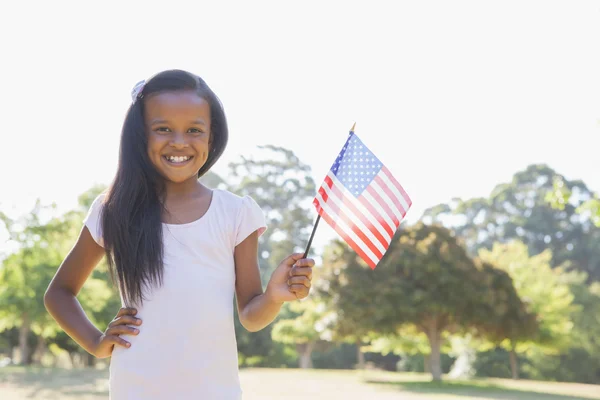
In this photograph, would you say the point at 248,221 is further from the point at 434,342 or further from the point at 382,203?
the point at 434,342

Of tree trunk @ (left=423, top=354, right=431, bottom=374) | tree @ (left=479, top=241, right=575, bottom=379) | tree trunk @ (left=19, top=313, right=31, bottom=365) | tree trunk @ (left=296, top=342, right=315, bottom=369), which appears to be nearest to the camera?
tree trunk @ (left=19, top=313, right=31, bottom=365)

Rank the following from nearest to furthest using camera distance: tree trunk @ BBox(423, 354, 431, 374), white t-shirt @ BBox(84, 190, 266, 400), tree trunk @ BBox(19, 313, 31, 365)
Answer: white t-shirt @ BBox(84, 190, 266, 400), tree trunk @ BBox(19, 313, 31, 365), tree trunk @ BBox(423, 354, 431, 374)

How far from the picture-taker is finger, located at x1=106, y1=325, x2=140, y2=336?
2010 millimetres

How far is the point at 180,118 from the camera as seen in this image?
2.18m

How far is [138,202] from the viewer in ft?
7.17

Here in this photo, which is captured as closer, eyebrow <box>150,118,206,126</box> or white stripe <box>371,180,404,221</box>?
eyebrow <box>150,118,206,126</box>

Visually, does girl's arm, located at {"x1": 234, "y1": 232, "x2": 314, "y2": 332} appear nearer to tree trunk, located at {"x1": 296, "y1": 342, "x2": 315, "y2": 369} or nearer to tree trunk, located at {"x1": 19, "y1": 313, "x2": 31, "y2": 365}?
tree trunk, located at {"x1": 19, "y1": 313, "x2": 31, "y2": 365}

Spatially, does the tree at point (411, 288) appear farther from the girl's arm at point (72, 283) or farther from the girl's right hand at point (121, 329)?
the girl's right hand at point (121, 329)

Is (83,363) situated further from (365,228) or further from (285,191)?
(365,228)

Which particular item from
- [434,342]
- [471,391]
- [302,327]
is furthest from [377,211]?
[302,327]

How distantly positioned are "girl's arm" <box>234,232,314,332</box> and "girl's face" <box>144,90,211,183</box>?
0.91 feet

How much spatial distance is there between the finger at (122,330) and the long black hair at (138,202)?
7 centimetres

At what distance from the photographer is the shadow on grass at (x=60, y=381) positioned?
14624mm

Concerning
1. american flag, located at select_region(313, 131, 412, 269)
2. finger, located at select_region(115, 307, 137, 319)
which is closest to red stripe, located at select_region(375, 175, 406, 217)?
american flag, located at select_region(313, 131, 412, 269)
